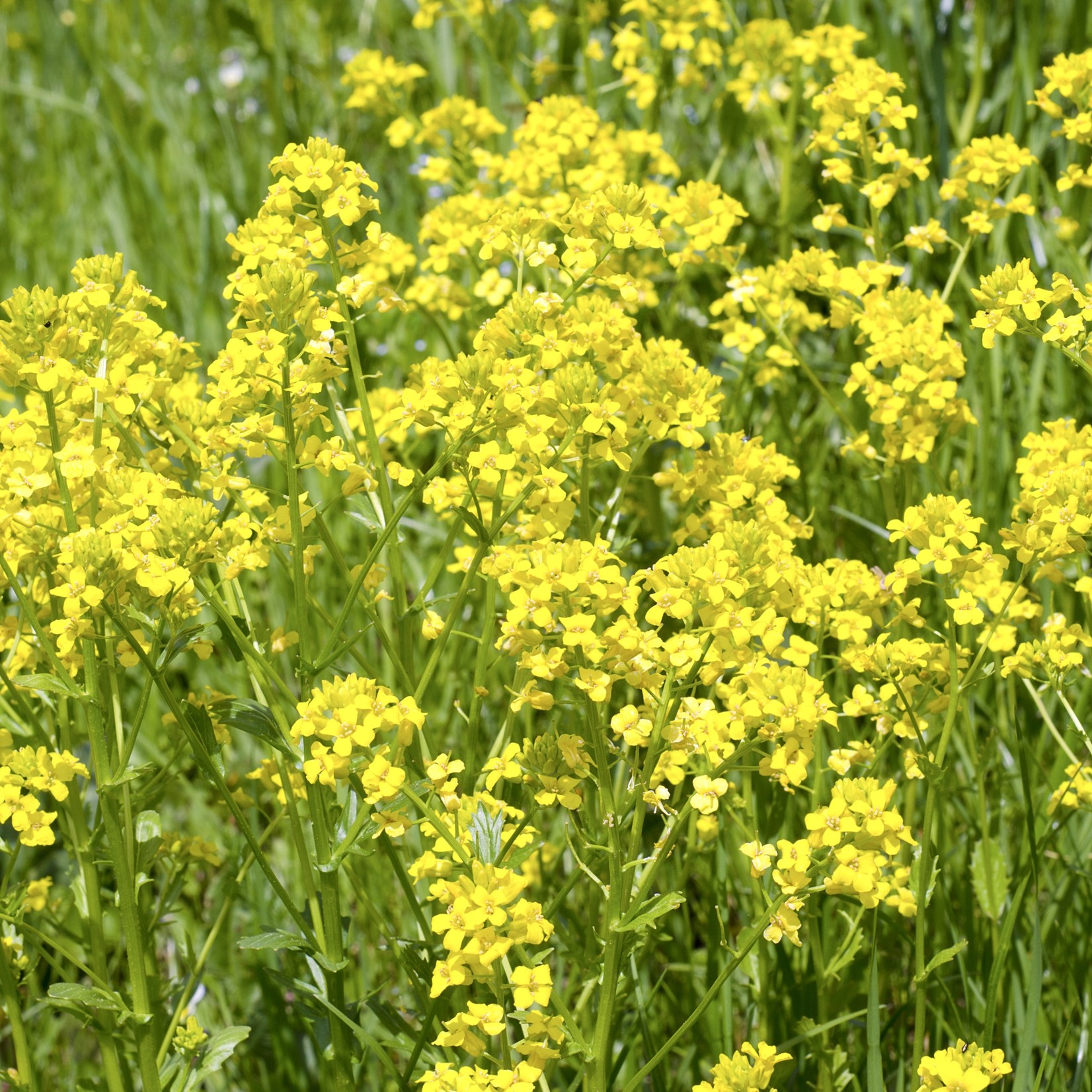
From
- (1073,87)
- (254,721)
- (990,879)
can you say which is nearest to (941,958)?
(990,879)

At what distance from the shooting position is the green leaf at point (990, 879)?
9.08ft

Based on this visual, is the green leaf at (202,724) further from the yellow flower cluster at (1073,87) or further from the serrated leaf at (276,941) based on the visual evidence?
the yellow flower cluster at (1073,87)

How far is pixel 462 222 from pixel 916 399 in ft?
4.38

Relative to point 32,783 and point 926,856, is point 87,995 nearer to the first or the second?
point 32,783

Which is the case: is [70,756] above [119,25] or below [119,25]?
below

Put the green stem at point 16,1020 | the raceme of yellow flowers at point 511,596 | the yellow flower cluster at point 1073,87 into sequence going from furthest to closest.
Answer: the yellow flower cluster at point 1073,87 < the green stem at point 16,1020 < the raceme of yellow flowers at point 511,596

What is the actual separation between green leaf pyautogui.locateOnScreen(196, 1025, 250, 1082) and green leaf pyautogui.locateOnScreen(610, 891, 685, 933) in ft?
2.47

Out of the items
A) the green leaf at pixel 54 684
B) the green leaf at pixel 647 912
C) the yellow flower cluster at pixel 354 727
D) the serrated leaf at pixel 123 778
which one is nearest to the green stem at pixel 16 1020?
the serrated leaf at pixel 123 778

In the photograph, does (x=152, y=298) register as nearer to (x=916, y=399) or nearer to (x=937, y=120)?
(x=916, y=399)

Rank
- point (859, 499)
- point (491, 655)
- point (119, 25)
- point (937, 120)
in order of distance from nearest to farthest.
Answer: point (491, 655) → point (859, 499) → point (937, 120) → point (119, 25)

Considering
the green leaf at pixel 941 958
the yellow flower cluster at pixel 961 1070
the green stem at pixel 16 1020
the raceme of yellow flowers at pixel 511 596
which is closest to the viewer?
the yellow flower cluster at pixel 961 1070

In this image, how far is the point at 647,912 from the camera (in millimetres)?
2135

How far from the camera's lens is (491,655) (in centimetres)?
286

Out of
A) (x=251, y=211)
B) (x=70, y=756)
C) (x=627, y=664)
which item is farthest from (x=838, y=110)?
(x=251, y=211)
